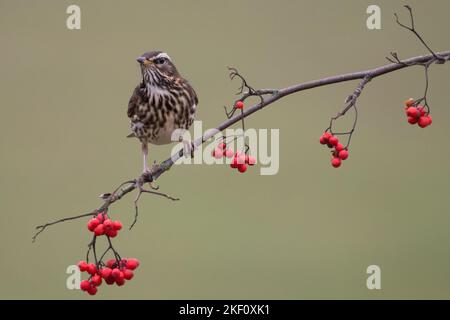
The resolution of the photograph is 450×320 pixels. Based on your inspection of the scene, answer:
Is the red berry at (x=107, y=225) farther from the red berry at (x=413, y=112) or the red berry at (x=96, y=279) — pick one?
the red berry at (x=413, y=112)

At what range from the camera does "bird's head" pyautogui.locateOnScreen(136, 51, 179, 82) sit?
506 cm

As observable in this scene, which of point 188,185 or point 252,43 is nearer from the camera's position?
point 188,185

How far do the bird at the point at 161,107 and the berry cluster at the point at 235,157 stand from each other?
3.74 feet

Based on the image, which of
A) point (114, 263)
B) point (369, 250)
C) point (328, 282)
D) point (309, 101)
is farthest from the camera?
point (309, 101)

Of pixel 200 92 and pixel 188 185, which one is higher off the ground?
pixel 200 92

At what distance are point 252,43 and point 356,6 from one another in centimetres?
253

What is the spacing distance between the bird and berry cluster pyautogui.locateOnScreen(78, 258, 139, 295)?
1724 mm

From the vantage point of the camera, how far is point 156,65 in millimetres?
5297

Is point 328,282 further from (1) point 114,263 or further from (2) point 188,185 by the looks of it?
(1) point 114,263

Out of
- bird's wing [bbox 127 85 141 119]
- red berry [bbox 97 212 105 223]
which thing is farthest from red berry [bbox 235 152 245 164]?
bird's wing [bbox 127 85 141 119]

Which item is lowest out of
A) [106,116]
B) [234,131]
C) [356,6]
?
[234,131]

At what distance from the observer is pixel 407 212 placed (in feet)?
36.2

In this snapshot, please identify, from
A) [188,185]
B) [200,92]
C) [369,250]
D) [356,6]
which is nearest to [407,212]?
[369,250]

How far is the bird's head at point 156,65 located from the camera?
16.6ft
